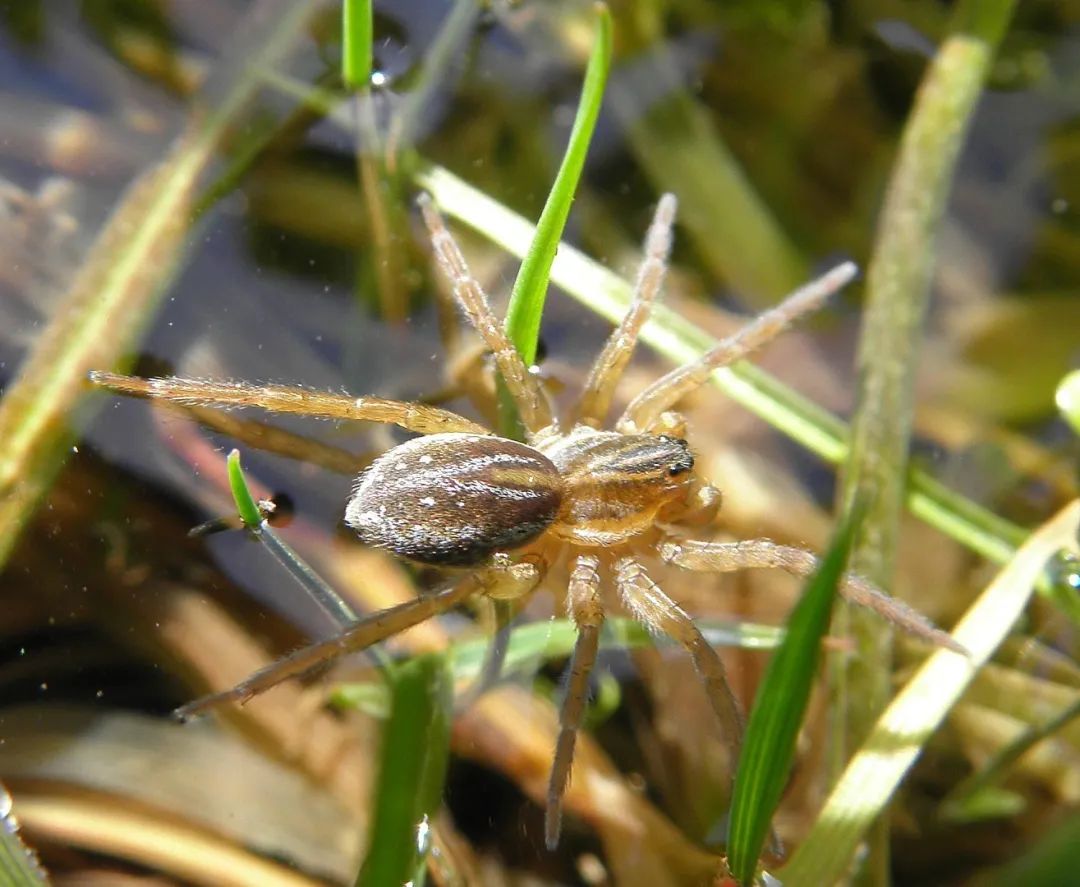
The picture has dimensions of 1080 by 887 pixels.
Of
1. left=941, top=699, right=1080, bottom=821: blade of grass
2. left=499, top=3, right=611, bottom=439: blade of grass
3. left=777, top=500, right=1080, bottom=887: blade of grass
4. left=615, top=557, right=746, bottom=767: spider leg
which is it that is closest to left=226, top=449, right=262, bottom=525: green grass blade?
left=499, top=3, right=611, bottom=439: blade of grass

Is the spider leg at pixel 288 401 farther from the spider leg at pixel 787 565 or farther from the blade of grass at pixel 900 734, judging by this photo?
the blade of grass at pixel 900 734

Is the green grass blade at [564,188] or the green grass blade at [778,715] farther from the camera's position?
the green grass blade at [564,188]

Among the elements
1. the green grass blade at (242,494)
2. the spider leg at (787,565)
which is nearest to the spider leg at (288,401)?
the green grass blade at (242,494)

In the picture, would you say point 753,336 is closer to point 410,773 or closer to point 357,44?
point 357,44

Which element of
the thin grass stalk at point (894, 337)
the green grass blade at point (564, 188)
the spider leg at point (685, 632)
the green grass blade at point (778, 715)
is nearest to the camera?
the green grass blade at point (778, 715)

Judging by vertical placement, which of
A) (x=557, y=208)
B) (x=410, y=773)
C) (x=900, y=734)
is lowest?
(x=410, y=773)

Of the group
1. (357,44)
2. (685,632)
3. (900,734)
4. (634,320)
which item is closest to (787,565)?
(685,632)

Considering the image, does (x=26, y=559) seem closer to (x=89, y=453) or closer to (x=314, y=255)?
(x=89, y=453)
